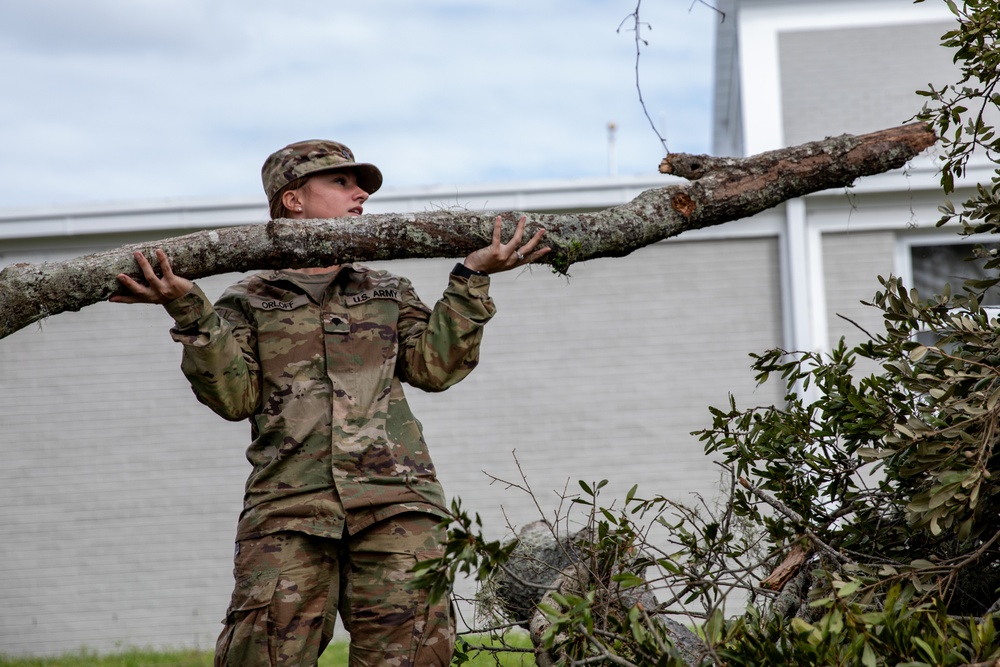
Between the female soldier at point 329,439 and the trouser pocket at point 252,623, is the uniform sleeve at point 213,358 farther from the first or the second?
the trouser pocket at point 252,623

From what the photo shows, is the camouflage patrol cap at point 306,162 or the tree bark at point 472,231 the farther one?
the camouflage patrol cap at point 306,162

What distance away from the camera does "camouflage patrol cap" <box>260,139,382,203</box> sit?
370 centimetres

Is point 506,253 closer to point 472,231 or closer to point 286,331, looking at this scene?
point 472,231

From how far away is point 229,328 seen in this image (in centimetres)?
327

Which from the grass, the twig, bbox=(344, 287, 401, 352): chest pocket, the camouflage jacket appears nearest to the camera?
the twig

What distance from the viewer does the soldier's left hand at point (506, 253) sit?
3338 millimetres

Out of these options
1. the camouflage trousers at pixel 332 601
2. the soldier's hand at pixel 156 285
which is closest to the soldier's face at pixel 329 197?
the soldier's hand at pixel 156 285

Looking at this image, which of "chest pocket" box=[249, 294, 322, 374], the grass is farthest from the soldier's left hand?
the grass

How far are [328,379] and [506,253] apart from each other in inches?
28.3

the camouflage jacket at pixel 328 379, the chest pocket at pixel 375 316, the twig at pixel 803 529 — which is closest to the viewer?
the twig at pixel 803 529

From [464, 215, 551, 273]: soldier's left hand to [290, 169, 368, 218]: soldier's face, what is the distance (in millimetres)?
604

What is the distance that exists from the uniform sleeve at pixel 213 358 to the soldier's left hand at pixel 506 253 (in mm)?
790

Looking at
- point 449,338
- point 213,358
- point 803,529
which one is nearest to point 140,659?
point 213,358

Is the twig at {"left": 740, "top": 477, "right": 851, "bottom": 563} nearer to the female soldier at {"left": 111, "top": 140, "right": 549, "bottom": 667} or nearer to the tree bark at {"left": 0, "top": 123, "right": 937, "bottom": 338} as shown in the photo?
the tree bark at {"left": 0, "top": 123, "right": 937, "bottom": 338}
